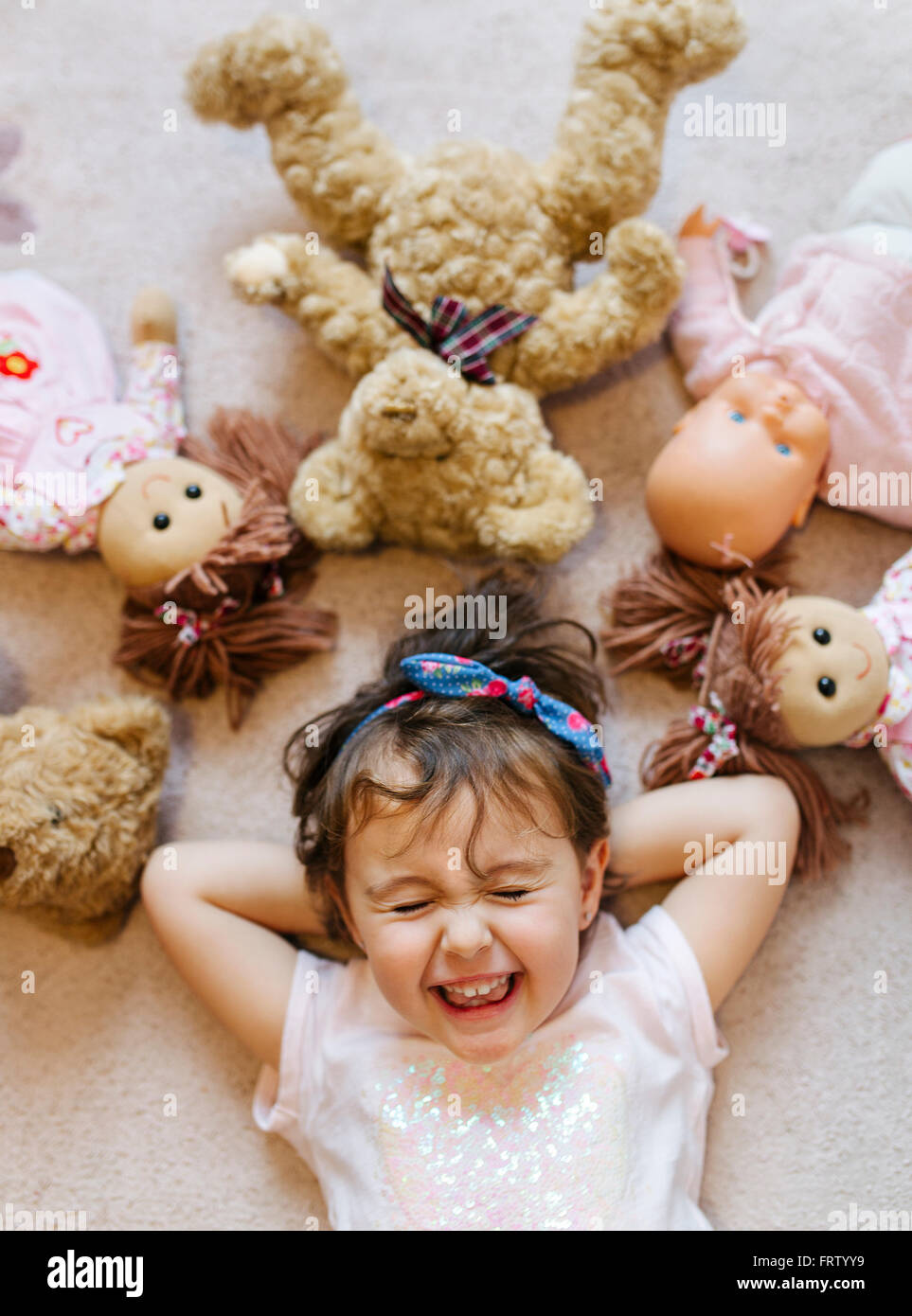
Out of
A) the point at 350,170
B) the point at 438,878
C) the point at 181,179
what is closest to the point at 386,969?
the point at 438,878

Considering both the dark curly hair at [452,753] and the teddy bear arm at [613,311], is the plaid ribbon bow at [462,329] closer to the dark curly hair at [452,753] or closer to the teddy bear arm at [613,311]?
the teddy bear arm at [613,311]

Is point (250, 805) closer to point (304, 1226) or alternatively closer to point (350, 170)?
point (304, 1226)

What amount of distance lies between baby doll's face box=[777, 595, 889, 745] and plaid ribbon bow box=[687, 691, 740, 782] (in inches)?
2.3

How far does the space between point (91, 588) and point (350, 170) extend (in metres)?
0.51

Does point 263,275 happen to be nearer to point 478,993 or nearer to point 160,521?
point 160,521

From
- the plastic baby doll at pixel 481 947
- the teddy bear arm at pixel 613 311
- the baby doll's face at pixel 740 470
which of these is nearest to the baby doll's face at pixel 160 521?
the plastic baby doll at pixel 481 947

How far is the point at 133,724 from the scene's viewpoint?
1083 millimetres

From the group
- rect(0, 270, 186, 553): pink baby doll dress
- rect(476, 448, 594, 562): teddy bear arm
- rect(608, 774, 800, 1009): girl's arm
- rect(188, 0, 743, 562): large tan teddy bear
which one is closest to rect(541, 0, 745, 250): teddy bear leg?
rect(188, 0, 743, 562): large tan teddy bear

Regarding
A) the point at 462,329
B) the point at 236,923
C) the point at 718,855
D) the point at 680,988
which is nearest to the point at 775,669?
the point at 718,855

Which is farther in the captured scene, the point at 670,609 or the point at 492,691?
the point at 670,609

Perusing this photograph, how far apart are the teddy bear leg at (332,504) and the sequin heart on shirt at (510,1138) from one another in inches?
20.0

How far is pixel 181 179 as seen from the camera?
127cm

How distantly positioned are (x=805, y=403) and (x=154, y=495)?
2.12 ft

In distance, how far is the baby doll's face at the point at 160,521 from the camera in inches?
43.1
